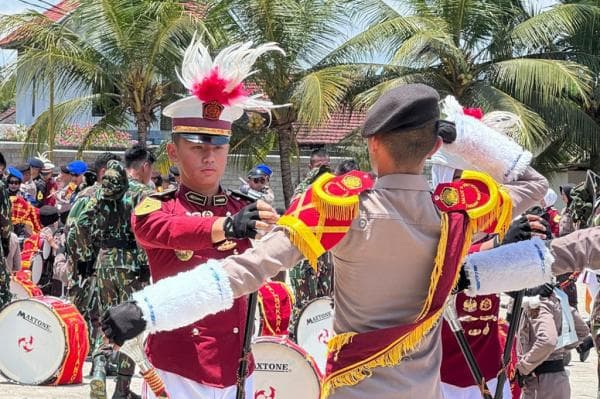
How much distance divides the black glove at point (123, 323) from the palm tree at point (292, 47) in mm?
17858

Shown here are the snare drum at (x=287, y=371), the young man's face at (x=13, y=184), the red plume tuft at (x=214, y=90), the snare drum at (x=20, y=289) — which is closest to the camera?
the red plume tuft at (x=214, y=90)

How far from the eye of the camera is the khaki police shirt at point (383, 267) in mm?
3598

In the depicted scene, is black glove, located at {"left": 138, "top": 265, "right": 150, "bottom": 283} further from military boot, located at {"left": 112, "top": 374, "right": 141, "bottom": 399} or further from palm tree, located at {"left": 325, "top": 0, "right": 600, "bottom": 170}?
palm tree, located at {"left": 325, "top": 0, "right": 600, "bottom": 170}

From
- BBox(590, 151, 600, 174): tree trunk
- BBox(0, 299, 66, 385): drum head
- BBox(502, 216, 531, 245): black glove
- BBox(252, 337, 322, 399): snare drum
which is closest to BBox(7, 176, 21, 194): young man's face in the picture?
BBox(0, 299, 66, 385): drum head

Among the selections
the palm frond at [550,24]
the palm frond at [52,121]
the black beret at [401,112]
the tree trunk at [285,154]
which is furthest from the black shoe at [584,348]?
the palm frond at [52,121]

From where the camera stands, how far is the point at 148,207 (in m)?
4.77

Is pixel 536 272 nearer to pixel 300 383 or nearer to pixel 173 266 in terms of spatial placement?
pixel 173 266

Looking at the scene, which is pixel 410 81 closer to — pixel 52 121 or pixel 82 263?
pixel 52 121

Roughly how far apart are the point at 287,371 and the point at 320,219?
4.79 m

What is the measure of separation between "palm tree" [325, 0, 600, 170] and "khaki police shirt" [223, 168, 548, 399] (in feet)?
59.6

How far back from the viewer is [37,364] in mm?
10438

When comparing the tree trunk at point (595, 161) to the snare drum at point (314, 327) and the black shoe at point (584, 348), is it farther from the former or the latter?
the snare drum at point (314, 327)

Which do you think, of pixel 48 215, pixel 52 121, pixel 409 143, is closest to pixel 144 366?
pixel 409 143

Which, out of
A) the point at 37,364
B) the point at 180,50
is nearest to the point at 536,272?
the point at 37,364
